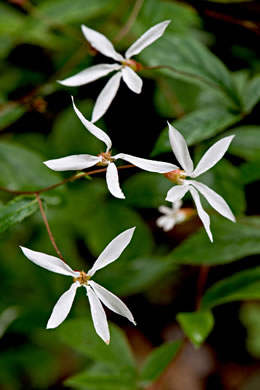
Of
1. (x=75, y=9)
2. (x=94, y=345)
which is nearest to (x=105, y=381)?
(x=94, y=345)

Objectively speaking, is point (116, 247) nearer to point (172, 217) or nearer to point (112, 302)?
point (112, 302)

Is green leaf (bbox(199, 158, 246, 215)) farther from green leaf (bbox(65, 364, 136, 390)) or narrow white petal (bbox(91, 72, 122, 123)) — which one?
green leaf (bbox(65, 364, 136, 390))

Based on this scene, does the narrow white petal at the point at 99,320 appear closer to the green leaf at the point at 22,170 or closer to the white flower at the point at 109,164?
the white flower at the point at 109,164

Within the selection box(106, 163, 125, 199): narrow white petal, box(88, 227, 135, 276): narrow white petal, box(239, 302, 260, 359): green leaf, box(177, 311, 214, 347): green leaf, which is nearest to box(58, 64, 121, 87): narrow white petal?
box(106, 163, 125, 199): narrow white petal

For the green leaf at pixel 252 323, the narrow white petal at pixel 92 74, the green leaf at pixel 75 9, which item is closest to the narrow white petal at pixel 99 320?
the narrow white petal at pixel 92 74

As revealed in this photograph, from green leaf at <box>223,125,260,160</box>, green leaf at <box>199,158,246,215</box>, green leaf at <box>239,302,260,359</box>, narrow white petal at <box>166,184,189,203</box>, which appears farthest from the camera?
green leaf at <box>239,302,260,359</box>

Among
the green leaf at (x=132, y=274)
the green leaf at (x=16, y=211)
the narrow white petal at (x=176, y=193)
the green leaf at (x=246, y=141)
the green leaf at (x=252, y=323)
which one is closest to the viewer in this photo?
the narrow white petal at (x=176, y=193)

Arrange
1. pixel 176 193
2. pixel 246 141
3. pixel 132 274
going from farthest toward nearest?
pixel 132 274 → pixel 246 141 → pixel 176 193
